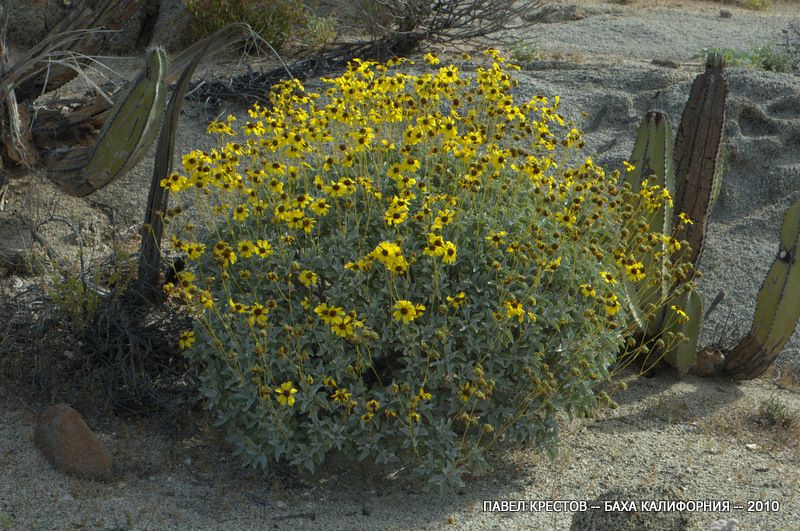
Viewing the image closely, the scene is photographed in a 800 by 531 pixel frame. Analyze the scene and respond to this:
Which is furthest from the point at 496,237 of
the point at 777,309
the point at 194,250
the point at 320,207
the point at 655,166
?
the point at 777,309

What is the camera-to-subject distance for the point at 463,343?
3.99m

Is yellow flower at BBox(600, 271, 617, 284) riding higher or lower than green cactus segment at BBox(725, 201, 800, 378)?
higher

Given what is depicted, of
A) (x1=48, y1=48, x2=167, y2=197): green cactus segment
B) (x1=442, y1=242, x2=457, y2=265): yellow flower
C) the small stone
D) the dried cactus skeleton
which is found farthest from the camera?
the small stone

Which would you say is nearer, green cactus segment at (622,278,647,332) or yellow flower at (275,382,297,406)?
yellow flower at (275,382,297,406)

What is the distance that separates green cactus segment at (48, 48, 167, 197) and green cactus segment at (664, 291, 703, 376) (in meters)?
2.78

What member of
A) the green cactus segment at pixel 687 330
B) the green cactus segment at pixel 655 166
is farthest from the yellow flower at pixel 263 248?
the green cactus segment at pixel 687 330

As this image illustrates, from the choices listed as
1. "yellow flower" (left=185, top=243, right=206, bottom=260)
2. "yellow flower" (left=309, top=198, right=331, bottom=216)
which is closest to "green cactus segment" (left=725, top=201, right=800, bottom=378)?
"yellow flower" (left=309, top=198, right=331, bottom=216)

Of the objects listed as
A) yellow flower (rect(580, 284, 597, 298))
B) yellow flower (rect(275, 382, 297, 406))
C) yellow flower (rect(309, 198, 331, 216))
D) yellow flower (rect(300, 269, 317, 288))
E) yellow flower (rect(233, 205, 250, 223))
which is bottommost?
yellow flower (rect(275, 382, 297, 406))

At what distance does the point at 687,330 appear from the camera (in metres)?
5.16

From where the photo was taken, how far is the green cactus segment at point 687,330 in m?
5.13

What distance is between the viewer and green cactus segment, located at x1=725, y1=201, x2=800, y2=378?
5.10 m

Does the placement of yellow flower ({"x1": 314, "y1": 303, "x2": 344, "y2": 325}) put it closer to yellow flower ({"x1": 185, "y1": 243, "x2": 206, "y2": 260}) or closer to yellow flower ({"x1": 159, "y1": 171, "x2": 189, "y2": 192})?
yellow flower ({"x1": 185, "y1": 243, "x2": 206, "y2": 260})

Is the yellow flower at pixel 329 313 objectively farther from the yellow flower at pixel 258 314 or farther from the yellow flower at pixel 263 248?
the yellow flower at pixel 263 248

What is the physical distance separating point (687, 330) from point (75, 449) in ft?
9.72
